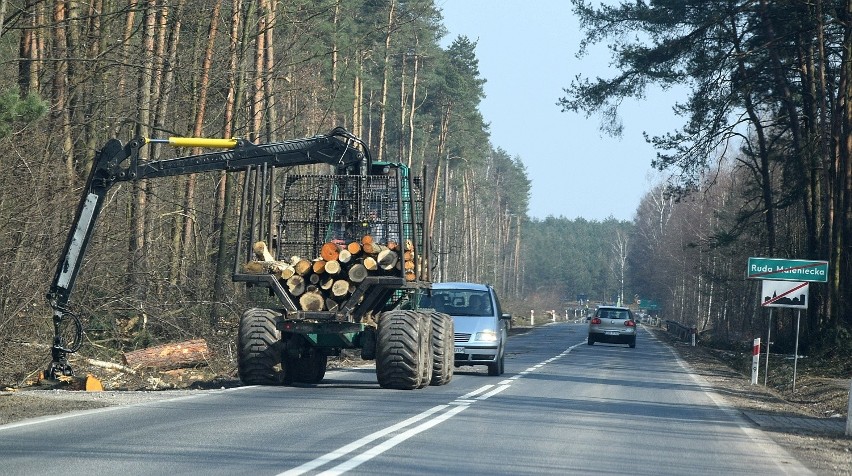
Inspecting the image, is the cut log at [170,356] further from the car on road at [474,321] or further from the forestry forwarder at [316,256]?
the car on road at [474,321]

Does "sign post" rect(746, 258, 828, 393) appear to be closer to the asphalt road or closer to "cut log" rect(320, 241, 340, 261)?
the asphalt road

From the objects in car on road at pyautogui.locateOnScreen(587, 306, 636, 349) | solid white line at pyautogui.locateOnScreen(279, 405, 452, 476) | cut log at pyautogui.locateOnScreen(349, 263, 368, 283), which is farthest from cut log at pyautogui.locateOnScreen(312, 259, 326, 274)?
car on road at pyautogui.locateOnScreen(587, 306, 636, 349)

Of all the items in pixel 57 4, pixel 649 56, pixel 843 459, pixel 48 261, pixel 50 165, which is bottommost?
pixel 843 459

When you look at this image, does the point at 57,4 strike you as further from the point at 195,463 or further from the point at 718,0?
the point at 718,0

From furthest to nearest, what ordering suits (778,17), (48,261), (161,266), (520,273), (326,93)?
(520,273)
(326,93)
(778,17)
(161,266)
(48,261)

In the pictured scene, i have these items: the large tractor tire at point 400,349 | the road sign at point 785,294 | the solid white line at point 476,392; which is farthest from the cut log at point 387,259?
the road sign at point 785,294

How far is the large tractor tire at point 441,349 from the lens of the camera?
19.9 meters

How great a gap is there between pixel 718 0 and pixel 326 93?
46.8ft

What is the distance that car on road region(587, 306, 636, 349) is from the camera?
48781mm

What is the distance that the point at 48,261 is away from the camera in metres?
21.1

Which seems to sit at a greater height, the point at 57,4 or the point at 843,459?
the point at 57,4

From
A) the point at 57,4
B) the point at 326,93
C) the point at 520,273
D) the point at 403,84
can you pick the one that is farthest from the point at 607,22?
the point at 520,273

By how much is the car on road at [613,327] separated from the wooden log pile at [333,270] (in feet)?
104

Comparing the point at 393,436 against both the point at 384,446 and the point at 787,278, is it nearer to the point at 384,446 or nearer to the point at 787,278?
the point at 384,446
